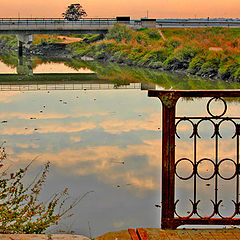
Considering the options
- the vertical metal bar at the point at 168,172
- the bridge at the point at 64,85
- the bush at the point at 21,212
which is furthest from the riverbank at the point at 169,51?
the vertical metal bar at the point at 168,172

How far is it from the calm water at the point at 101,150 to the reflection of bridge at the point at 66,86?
3513 millimetres

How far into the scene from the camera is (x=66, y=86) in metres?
27.4

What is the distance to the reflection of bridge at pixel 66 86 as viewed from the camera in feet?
85.7

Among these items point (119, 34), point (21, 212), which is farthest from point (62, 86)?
point (119, 34)

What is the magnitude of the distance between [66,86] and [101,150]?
16.1 metres

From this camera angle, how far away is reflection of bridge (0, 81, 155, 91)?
26.1 m

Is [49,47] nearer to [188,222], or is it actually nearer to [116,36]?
[116,36]

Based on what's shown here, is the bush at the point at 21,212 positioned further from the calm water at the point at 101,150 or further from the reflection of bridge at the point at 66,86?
the reflection of bridge at the point at 66,86

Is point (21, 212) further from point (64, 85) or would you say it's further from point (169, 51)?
point (169, 51)

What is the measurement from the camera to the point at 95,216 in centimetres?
755

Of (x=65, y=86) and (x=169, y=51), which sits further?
(x=169, y=51)

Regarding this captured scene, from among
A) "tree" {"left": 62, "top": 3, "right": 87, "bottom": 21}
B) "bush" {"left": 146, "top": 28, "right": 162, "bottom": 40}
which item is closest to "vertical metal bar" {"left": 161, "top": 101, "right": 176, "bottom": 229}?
"bush" {"left": 146, "top": 28, "right": 162, "bottom": 40}

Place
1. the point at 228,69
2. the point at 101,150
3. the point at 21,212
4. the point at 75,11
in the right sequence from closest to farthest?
1. the point at 21,212
2. the point at 101,150
3. the point at 228,69
4. the point at 75,11

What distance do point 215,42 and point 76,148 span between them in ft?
105
